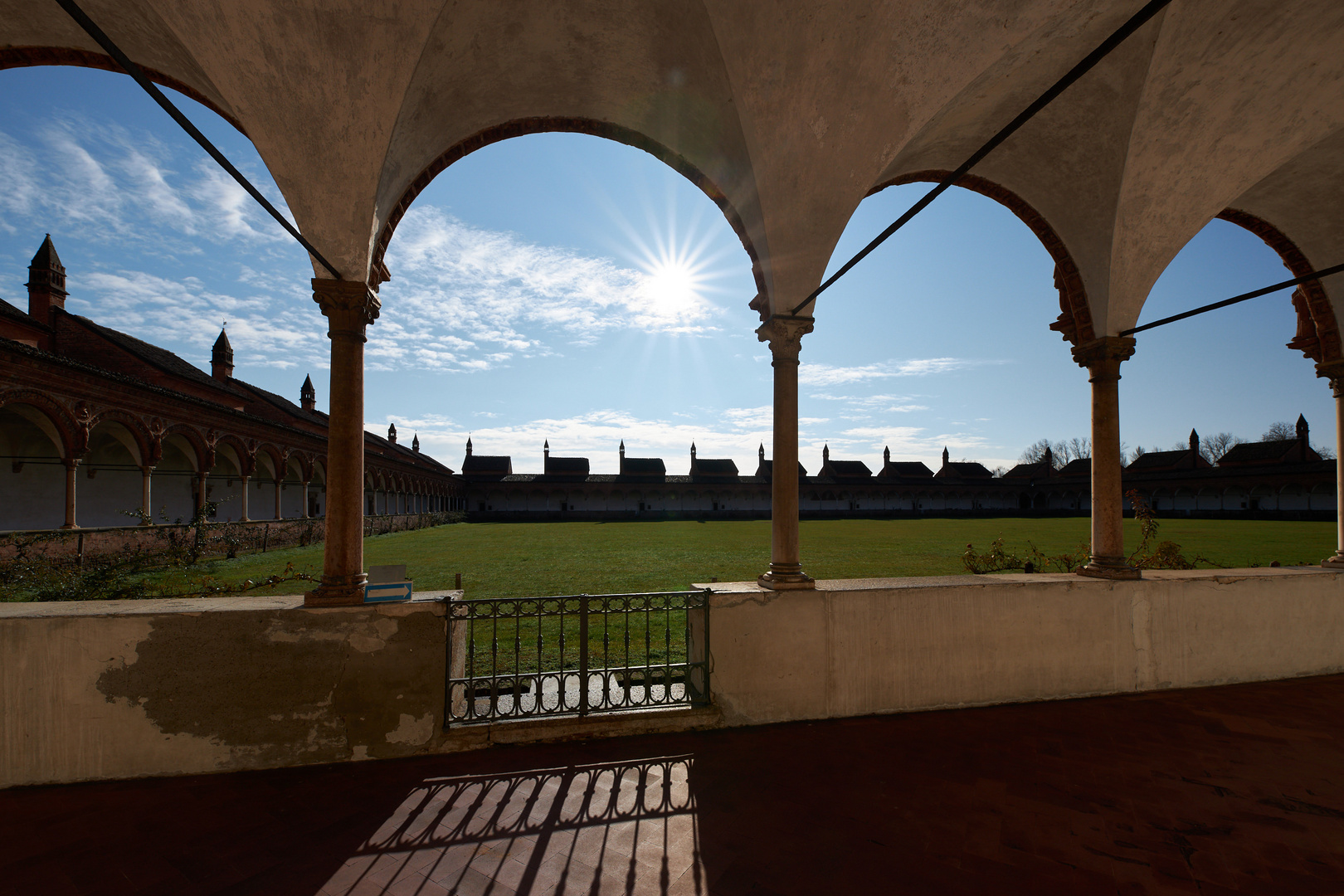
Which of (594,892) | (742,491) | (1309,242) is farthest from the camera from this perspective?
(742,491)

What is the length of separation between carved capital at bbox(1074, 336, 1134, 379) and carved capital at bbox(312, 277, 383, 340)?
6.37m

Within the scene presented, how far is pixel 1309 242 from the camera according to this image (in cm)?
634

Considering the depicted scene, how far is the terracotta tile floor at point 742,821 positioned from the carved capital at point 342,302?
Result: 2.90 m

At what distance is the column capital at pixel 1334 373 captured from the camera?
6438mm

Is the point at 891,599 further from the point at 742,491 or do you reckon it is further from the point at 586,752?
the point at 742,491

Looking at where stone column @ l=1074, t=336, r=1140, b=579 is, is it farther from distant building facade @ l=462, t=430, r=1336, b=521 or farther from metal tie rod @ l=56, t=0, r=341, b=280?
distant building facade @ l=462, t=430, r=1336, b=521

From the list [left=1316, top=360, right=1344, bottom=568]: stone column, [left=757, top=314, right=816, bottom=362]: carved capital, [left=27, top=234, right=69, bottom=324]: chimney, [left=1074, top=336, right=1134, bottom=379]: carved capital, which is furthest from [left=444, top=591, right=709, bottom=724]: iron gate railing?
[left=27, top=234, right=69, bottom=324]: chimney

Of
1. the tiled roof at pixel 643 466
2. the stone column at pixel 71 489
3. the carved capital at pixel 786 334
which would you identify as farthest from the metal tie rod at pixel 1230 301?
the tiled roof at pixel 643 466

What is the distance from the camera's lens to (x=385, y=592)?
3.89 metres

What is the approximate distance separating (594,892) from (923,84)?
5.28m

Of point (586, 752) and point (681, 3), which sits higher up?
point (681, 3)

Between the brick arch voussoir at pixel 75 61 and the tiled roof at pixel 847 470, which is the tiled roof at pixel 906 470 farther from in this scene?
the brick arch voussoir at pixel 75 61

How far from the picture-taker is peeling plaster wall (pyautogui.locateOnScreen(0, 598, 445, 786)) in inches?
131

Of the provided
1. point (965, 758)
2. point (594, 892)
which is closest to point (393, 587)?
point (594, 892)
